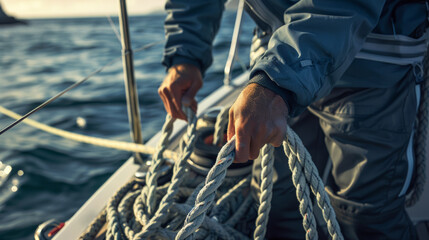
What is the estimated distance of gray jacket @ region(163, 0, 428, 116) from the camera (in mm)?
722

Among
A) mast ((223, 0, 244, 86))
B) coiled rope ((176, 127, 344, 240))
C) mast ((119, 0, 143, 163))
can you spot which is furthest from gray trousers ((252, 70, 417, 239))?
mast ((223, 0, 244, 86))

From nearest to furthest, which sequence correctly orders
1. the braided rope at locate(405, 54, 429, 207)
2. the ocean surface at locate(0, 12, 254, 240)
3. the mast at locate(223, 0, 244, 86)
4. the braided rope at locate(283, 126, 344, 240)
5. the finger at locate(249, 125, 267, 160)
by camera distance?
the finger at locate(249, 125, 267, 160), the braided rope at locate(283, 126, 344, 240), the braided rope at locate(405, 54, 429, 207), the mast at locate(223, 0, 244, 86), the ocean surface at locate(0, 12, 254, 240)

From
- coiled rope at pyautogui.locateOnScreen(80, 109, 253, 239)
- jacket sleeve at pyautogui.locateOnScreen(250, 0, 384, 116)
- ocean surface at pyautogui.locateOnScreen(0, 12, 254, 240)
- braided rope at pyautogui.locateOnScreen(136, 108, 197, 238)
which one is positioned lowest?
ocean surface at pyautogui.locateOnScreen(0, 12, 254, 240)

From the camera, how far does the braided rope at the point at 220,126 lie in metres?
1.31

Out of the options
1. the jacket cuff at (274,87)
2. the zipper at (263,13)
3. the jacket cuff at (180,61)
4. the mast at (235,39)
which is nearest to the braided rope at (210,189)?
the jacket cuff at (274,87)

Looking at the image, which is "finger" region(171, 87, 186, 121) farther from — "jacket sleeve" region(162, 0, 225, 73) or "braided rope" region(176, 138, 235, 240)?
"braided rope" region(176, 138, 235, 240)

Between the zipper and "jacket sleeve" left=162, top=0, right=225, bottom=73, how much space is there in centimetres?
26

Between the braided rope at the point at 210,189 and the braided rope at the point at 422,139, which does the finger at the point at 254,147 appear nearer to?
the braided rope at the point at 210,189

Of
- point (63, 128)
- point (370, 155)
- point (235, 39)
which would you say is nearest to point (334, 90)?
point (370, 155)

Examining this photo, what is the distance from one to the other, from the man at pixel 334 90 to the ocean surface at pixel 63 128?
0.62 m

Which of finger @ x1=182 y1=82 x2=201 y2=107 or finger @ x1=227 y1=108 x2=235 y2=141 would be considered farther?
finger @ x1=182 y1=82 x2=201 y2=107

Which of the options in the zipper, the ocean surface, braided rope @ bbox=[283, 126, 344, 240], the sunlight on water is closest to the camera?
braided rope @ bbox=[283, 126, 344, 240]

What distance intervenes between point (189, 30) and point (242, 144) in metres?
0.63

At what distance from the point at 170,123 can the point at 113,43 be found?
8.20m
